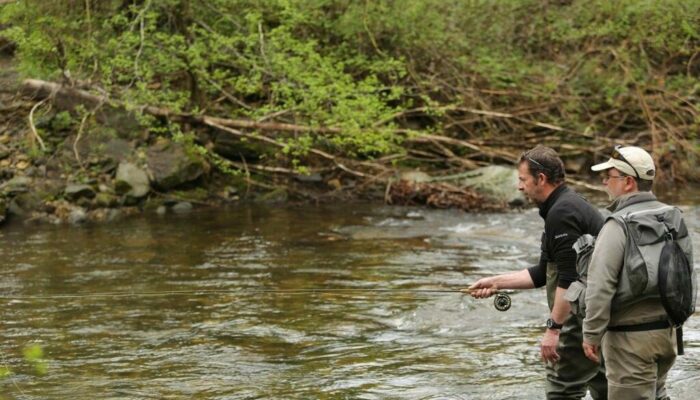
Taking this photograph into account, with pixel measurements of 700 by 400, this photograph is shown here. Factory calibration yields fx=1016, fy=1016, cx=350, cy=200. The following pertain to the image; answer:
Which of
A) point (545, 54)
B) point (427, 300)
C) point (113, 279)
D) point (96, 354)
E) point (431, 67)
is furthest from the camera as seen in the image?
point (545, 54)

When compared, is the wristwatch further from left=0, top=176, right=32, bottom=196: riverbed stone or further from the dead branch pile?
left=0, top=176, right=32, bottom=196: riverbed stone

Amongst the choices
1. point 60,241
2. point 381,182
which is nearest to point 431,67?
point 381,182

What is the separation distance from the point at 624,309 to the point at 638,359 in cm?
22

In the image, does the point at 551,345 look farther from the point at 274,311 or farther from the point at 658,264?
the point at 274,311

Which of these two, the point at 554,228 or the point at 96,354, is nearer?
the point at 554,228

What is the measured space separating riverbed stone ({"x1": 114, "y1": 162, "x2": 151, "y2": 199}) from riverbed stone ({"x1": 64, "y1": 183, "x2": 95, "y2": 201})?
0.44m

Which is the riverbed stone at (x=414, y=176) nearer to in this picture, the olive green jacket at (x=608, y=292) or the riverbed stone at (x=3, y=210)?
the riverbed stone at (x=3, y=210)

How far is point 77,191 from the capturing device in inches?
555

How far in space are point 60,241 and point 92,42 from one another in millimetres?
2983

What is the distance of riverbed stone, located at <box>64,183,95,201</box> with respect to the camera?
1407cm

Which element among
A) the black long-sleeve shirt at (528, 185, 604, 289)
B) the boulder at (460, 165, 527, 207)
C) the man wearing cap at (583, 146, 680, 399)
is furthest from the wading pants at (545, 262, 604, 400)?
the boulder at (460, 165, 527, 207)

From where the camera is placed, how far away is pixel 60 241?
12.4 meters

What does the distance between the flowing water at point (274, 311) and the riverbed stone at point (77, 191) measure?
0.85 metres

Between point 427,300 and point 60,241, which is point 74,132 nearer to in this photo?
point 60,241
